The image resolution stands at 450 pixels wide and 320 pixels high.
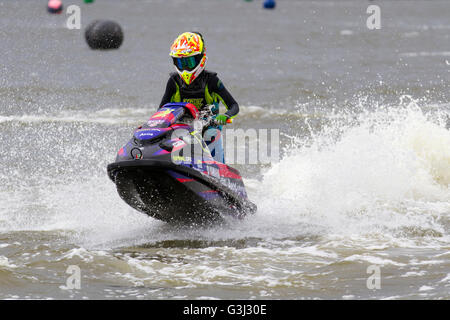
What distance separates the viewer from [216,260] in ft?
23.3

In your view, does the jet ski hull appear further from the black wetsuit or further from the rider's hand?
the black wetsuit

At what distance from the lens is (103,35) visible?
89.6ft

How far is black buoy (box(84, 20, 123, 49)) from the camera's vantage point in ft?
89.0

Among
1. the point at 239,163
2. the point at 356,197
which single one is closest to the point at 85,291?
the point at 356,197

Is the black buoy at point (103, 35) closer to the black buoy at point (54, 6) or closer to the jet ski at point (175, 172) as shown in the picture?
the jet ski at point (175, 172)

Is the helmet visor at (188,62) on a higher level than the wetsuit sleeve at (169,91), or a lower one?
higher

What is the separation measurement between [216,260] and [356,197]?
2.94 m

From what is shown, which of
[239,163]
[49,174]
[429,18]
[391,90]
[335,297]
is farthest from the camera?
Answer: [429,18]

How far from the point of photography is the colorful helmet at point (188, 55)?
7664 mm

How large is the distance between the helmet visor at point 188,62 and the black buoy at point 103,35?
786 inches

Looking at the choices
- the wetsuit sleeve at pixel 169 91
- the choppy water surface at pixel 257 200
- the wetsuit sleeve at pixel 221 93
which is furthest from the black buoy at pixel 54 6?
the wetsuit sleeve at pixel 221 93

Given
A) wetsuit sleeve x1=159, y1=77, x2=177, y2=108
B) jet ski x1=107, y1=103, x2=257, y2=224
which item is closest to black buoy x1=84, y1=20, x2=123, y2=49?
wetsuit sleeve x1=159, y1=77, x2=177, y2=108

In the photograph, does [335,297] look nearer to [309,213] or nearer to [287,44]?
[309,213]

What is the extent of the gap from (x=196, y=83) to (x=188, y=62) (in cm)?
29
